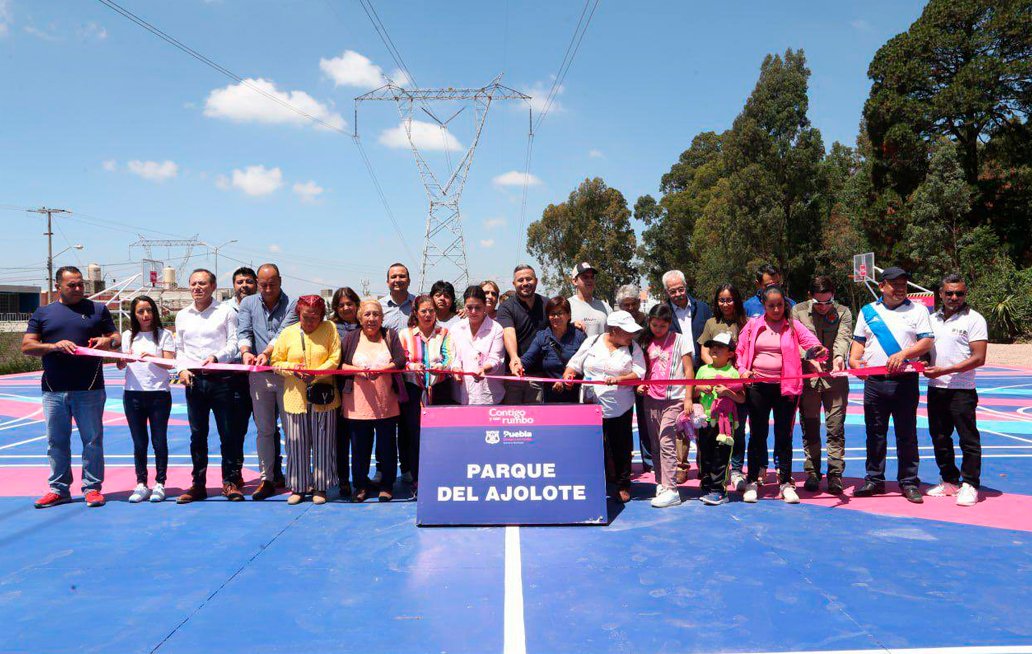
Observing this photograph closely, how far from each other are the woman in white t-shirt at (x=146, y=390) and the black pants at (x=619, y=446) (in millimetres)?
4162

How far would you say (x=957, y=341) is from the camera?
5938 mm

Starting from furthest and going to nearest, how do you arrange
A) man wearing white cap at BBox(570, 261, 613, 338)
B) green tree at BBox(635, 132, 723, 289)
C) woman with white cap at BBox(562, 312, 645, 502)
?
green tree at BBox(635, 132, 723, 289), man wearing white cap at BBox(570, 261, 613, 338), woman with white cap at BBox(562, 312, 645, 502)

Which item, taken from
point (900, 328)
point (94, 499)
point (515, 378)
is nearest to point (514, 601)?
point (515, 378)

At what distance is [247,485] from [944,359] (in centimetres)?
701

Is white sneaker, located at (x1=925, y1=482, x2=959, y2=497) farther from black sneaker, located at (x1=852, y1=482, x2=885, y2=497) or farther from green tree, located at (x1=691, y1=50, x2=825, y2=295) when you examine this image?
green tree, located at (x1=691, y1=50, x2=825, y2=295)

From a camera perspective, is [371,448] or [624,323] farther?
[371,448]

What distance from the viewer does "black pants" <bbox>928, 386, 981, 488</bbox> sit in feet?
19.6

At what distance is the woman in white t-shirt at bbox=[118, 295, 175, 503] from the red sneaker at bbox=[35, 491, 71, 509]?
563 millimetres

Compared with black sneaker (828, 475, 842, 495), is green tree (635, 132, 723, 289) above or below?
above

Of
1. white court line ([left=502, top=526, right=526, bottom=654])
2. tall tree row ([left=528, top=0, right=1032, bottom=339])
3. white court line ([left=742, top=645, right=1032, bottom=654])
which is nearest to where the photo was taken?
white court line ([left=742, top=645, right=1032, bottom=654])

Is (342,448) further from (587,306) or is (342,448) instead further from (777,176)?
(777,176)

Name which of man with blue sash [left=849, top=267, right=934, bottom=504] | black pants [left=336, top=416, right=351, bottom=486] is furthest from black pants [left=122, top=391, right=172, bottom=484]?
man with blue sash [left=849, top=267, right=934, bottom=504]

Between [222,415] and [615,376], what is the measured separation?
3.73m

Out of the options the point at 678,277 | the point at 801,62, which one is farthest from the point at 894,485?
the point at 801,62
